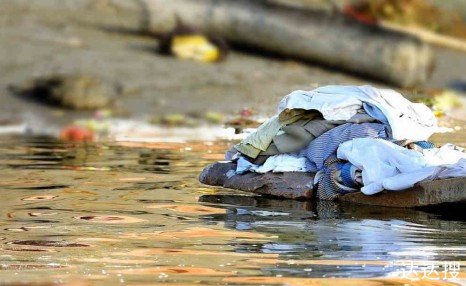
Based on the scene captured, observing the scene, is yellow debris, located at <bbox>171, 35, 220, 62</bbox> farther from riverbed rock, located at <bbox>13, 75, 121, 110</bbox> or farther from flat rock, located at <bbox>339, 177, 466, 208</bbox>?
flat rock, located at <bbox>339, 177, 466, 208</bbox>

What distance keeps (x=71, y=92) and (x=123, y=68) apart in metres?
1.29

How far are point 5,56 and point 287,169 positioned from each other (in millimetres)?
8725

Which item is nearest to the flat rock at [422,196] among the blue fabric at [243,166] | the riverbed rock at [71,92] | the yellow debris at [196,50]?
the blue fabric at [243,166]

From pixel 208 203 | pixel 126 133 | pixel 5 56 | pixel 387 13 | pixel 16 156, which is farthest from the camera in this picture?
pixel 387 13

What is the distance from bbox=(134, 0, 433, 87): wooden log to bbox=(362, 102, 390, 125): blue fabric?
29.7ft

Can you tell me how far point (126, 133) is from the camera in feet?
44.1

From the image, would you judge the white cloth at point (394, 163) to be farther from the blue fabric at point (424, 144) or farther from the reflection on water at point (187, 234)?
the blue fabric at point (424, 144)

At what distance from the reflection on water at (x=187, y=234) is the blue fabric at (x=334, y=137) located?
315 millimetres

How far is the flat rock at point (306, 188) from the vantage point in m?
7.39

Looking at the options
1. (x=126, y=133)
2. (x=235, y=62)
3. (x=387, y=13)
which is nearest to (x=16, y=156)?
(x=126, y=133)

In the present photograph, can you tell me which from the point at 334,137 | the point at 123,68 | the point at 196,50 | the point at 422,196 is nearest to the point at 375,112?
the point at 334,137

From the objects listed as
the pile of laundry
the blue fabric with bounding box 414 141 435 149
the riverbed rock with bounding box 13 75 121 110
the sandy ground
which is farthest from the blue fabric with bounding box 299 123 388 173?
the riverbed rock with bounding box 13 75 121 110

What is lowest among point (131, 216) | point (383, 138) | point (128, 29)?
point (131, 216)

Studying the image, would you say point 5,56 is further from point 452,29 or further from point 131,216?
point 131,216
